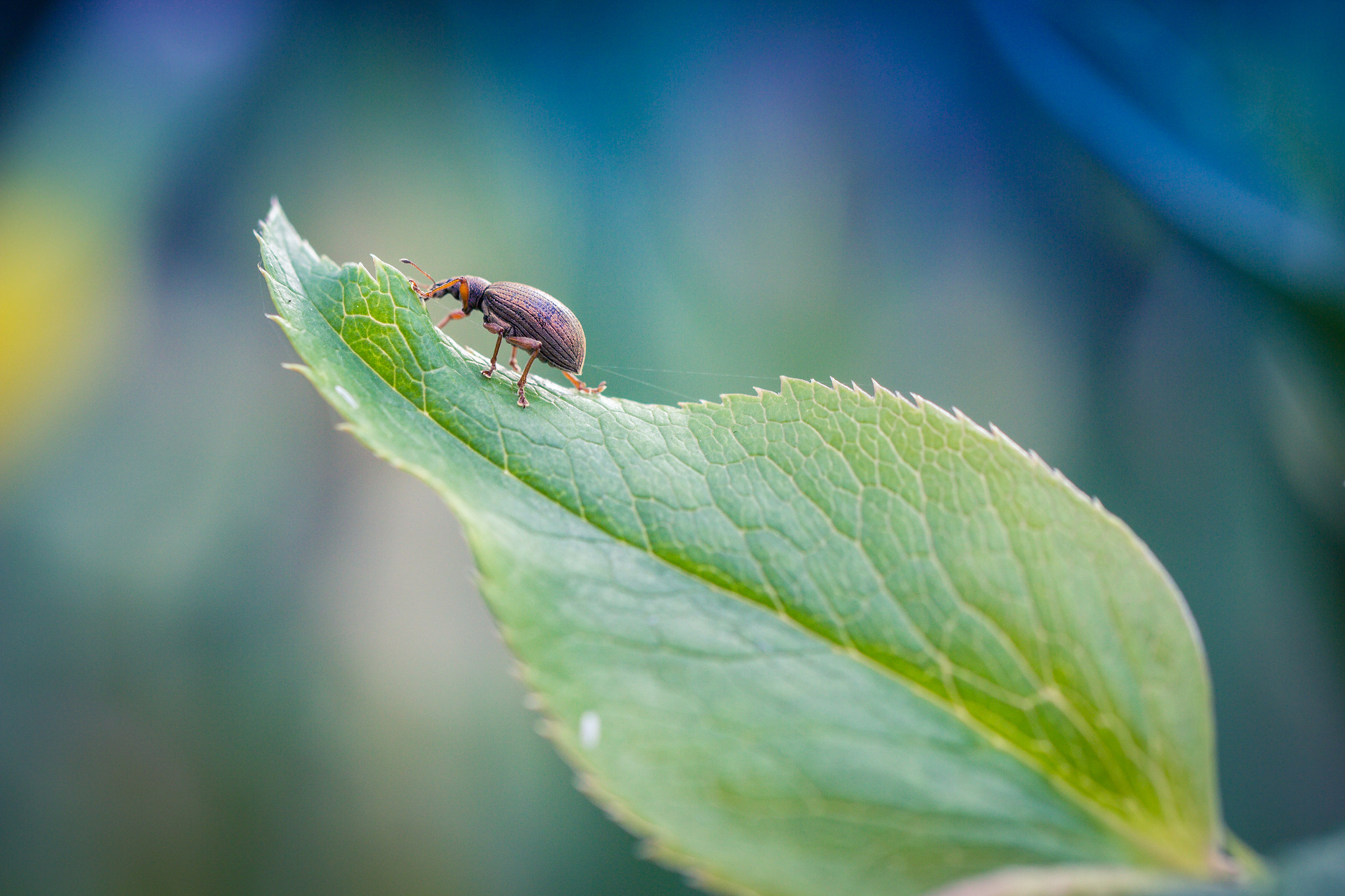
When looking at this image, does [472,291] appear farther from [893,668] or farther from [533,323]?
[893,668]

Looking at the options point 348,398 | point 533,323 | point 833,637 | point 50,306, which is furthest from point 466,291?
point 50,306

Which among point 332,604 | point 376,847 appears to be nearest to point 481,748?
point 376,847

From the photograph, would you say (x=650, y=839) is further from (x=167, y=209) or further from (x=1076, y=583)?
(x=167, y=209)

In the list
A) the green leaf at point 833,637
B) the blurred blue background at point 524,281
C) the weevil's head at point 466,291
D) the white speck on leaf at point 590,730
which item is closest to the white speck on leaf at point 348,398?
the green leaf at point 833,637

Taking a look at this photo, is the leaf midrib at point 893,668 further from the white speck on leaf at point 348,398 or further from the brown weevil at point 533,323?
the brown weevil at point 533,323

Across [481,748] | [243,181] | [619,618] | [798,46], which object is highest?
[798,46]

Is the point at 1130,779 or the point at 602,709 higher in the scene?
the point at 1130,779
